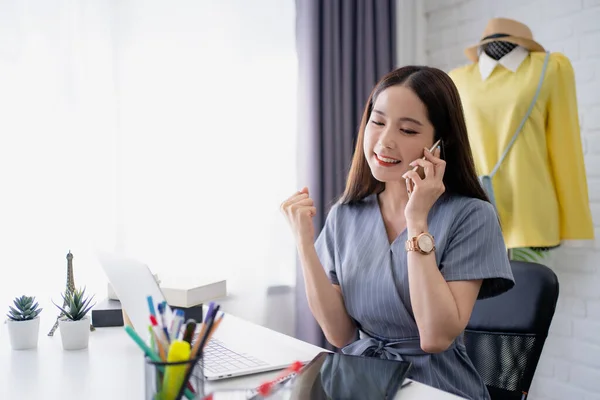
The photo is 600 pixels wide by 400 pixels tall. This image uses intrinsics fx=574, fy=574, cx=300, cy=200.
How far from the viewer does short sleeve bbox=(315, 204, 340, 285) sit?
138 cm

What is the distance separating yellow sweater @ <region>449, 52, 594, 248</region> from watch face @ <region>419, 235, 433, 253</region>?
2.75 feet

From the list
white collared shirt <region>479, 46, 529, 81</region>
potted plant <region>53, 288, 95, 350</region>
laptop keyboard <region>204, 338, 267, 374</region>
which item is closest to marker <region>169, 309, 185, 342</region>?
laptop keyboard <region>204, 338, 267, 374</region>

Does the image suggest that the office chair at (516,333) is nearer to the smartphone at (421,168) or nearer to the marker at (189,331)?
the smartphone at (421,168)

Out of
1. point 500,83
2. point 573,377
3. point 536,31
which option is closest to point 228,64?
point 500,83

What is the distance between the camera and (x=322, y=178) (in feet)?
7.69

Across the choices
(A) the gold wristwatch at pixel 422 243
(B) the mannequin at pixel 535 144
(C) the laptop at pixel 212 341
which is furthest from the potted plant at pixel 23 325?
(B) the mannequin at pixel 535 144

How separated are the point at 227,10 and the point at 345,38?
0.50 meters

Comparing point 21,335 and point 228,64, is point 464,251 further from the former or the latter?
point 228,64

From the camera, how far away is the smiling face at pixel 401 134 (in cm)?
125

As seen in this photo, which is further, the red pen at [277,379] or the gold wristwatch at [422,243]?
the gold wristwatch at [422,243]

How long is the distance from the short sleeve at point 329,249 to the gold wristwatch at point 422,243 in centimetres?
27

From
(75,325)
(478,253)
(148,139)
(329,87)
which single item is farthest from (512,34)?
(75,325)

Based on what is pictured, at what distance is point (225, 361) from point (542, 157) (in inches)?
51.4

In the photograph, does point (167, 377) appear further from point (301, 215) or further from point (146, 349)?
point (301, 215)
